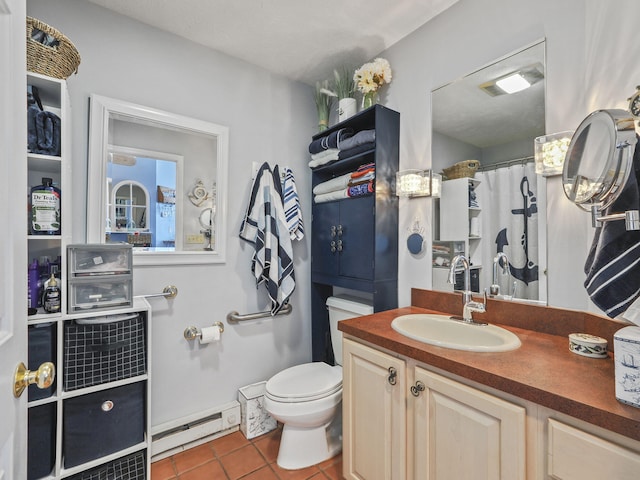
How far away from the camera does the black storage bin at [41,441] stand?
1.20m

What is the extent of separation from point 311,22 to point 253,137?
2.55 feet

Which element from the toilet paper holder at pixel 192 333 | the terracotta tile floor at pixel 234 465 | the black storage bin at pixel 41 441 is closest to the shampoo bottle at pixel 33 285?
the black storage bin at pixel 41 441

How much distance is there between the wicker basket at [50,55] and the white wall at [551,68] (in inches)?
66.6

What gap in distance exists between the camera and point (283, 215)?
6.81ft

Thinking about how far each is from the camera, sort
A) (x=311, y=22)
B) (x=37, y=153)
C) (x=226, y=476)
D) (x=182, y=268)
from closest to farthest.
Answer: (x=37, y=153) → (x=226, y=476) → (x=311, y=22) → (x=182, y=268)

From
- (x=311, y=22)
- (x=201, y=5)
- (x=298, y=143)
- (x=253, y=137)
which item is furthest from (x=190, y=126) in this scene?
(x=311, y=22)

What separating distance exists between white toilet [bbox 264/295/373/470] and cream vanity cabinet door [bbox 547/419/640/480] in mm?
1053

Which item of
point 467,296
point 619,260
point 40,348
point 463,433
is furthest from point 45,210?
point 619,260

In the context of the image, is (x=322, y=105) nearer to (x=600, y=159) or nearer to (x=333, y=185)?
(x=333, y=185)

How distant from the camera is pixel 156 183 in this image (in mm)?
1787

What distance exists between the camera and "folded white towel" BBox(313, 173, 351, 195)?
2.01 metres

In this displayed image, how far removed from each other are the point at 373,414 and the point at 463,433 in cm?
41

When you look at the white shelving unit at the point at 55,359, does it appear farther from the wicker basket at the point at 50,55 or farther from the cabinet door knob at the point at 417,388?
the cabinet door knob at the point at 417,388

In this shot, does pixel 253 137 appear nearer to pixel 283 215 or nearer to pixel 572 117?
pixel 283 215
